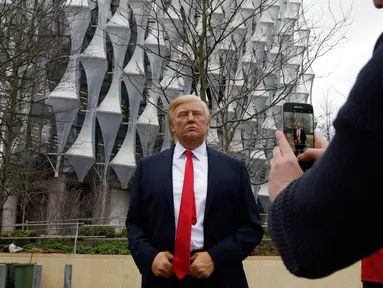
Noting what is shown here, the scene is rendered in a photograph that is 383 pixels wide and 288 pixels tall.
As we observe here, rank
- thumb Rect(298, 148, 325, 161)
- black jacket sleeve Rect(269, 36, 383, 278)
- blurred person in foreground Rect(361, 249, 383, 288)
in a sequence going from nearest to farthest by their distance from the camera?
black jacket sleeve Rect(269, 36, 383, 278)
thumb Rect(298, 148, 325, 161)
blurred person in foreground Rect(361, 249, 383, 288)

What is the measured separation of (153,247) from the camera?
364cm

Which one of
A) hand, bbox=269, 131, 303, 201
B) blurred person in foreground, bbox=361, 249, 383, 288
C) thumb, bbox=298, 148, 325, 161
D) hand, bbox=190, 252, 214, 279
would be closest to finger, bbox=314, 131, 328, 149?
thumb, bbox=298, 148, 325, 161

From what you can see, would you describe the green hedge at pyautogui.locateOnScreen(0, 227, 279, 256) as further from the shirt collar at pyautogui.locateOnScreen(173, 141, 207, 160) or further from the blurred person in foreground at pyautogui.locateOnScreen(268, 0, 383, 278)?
the blurred person in foreground at pyautogui.locateOnScreen(268, 0, 383, 278)

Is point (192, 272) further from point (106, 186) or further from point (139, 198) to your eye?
point (106, 186)

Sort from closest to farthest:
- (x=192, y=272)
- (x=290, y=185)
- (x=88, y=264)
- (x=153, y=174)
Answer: (x=290, y=185) < (x=192, y=272) < (x=153, y=174) < (x=88, y=264)

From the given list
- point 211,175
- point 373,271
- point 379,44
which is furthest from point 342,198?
point 211,175

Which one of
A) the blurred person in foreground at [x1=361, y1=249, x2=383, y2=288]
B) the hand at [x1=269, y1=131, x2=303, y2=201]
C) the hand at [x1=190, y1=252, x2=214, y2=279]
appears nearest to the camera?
the hand at [x1=269, y1=131, x2=303, y2=201]

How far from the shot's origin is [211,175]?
3758 mm

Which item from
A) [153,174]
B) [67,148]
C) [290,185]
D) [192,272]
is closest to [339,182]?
[290,185]

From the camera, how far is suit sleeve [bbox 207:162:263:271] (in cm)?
354

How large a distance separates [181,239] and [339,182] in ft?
8.27

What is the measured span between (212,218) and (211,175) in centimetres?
27

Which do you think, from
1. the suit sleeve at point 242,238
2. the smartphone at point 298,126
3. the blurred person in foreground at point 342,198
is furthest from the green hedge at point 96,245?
the blurred person in foreground at point 342,198

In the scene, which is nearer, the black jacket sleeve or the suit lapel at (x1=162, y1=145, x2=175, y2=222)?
the black jacket sleeve
